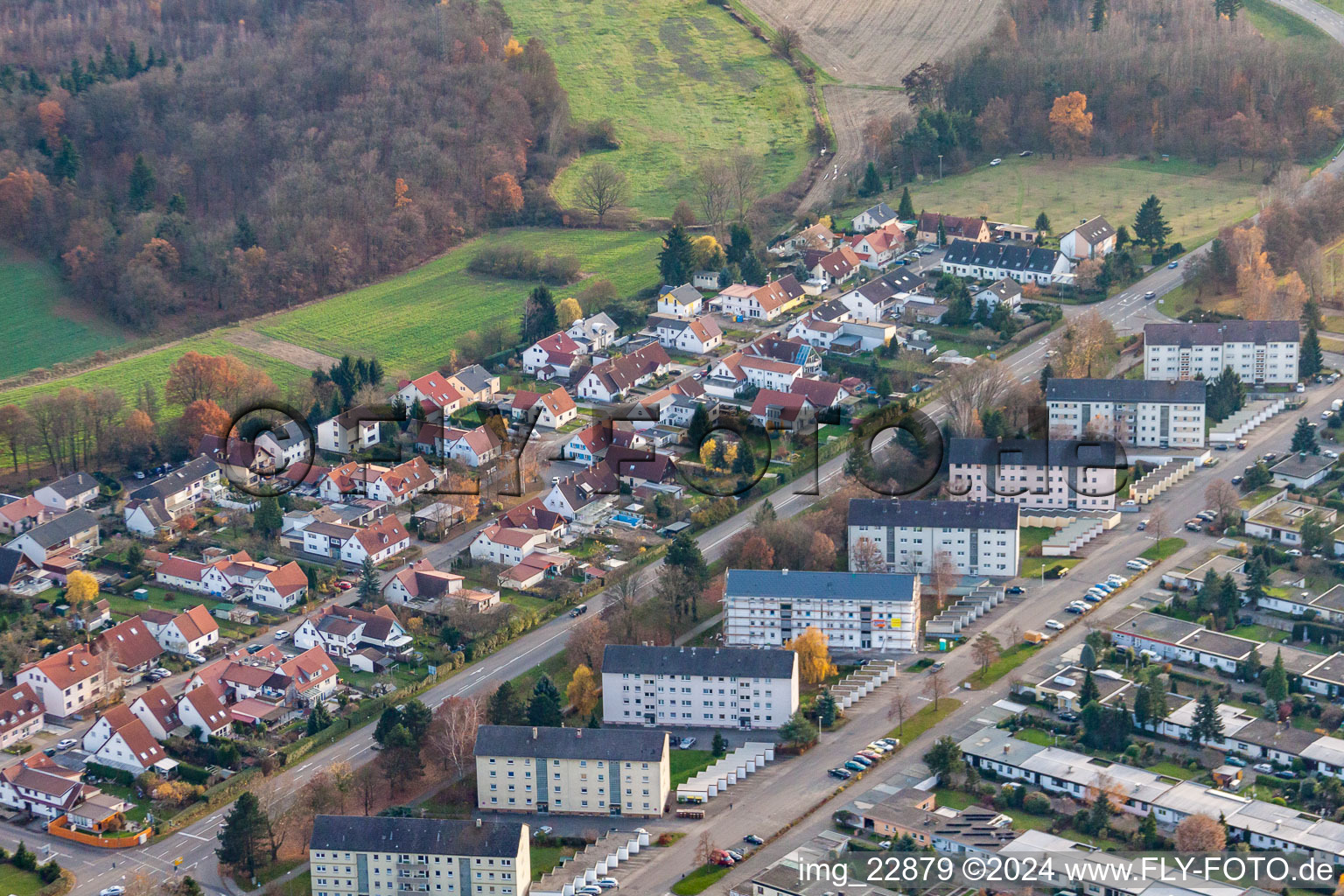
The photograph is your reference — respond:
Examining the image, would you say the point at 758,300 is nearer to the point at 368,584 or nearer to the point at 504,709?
the point at 368,584

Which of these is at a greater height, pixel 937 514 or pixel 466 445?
pixel 937 514

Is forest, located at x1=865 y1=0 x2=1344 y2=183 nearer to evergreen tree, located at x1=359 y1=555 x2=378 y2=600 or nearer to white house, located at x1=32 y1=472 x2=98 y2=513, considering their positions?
white house, located at x1=32 y1=472 x2=98 y2=513

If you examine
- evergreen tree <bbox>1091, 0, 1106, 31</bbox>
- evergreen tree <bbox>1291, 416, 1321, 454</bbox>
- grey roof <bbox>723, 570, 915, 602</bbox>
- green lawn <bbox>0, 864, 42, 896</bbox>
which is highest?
evergreen tree <bbox>1091, 0, 1106, 31</bbox>

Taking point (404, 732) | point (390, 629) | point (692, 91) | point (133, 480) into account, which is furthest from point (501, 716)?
point (692, 91)

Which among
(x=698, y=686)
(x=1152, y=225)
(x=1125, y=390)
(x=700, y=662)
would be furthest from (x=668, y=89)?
(x=698, y=686)

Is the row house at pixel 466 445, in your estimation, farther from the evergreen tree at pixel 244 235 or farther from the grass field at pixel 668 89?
the grass field at pixel 668 89

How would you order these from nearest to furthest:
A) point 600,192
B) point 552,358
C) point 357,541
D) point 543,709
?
point 543,709
point 357,541
point 552,358
point 600,192

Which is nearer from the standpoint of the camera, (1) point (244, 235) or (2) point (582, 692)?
(2) point (582, 692)

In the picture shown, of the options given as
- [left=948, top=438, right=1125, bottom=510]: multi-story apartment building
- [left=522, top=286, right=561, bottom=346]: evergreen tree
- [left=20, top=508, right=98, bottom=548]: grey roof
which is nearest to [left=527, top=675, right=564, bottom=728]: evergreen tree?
[left=948, top=438, right=1125, bottom=510]: multi-story apartment building
